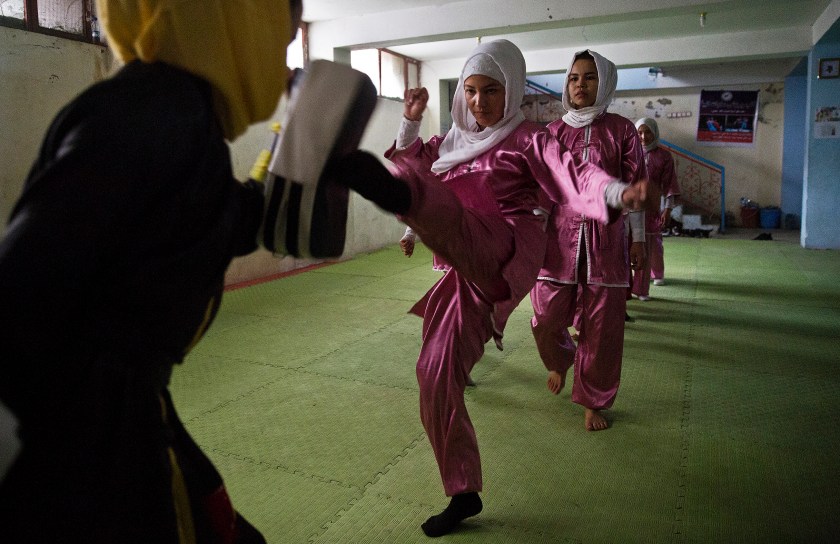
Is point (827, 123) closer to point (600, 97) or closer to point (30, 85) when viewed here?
point (600, 97)

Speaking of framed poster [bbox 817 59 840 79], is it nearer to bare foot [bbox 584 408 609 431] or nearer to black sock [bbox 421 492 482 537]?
bare foot [bbox 584 408 609 431]

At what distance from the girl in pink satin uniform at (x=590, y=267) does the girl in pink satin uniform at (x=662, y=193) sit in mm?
2649

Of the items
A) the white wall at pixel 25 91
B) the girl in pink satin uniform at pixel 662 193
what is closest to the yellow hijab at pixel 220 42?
the white wall at pixel 25 91

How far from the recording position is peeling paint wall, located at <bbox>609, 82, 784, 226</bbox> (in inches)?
494

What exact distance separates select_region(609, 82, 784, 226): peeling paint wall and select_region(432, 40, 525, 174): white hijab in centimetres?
1160

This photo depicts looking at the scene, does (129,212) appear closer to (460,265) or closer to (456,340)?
(460,265)

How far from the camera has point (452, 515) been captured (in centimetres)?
219

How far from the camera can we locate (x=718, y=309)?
5.68m

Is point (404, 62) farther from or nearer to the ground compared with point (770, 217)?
farther from the ground

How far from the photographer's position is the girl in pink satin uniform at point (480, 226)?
6.34 ft

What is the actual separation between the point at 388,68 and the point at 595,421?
8753 millimetres

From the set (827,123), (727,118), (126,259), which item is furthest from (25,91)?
(727,118)

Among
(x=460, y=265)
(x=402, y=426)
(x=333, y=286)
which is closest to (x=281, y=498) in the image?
(x=402, y=426)

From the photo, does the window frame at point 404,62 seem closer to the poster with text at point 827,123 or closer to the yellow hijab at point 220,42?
the poster with text at point 827,123
